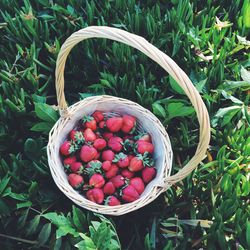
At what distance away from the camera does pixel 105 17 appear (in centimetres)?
192

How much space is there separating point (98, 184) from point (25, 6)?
93 cm

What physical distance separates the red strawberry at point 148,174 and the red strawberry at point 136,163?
26 millimetres

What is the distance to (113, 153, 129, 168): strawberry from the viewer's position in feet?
5.02

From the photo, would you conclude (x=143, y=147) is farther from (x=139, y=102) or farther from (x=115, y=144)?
(x=139, y=102)

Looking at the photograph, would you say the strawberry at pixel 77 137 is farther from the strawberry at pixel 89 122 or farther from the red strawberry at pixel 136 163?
the red strawberry at pixel 136 163

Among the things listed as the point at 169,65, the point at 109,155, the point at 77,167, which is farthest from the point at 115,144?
the point at 169,65

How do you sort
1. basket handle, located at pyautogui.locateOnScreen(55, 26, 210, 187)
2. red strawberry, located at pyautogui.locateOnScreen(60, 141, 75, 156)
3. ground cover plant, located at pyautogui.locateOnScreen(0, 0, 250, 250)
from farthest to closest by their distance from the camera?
red strawberry, located at pyautogui.locateOnScreen(60, 141, 75, 156), ground cover plant, located at pyautogui.locateOnScreen(0, 0, 250, 250), basket handle, located at pyautogui.locateOnScreen(55, 26, 210, 187)

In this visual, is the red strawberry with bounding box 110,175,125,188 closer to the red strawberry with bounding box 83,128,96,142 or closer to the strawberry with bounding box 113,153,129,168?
the strawberry with bounding box 113,153,129,168

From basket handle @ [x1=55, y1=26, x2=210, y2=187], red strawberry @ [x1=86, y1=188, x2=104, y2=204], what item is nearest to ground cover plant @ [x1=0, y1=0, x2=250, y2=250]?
red strawberry @ [x1=86, y1=188, x2=104, y2=204]

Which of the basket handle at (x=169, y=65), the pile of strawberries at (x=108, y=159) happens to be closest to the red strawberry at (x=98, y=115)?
the pile of strawberries at (x=108, y=159)

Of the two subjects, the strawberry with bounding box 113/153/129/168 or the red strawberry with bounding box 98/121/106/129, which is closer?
the strawberry with bounding box 113/153/129/168

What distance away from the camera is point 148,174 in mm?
1509

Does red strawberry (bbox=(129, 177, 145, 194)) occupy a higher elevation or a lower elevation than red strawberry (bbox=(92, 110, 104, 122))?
lower

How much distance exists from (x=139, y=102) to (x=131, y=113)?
0.07 meters
